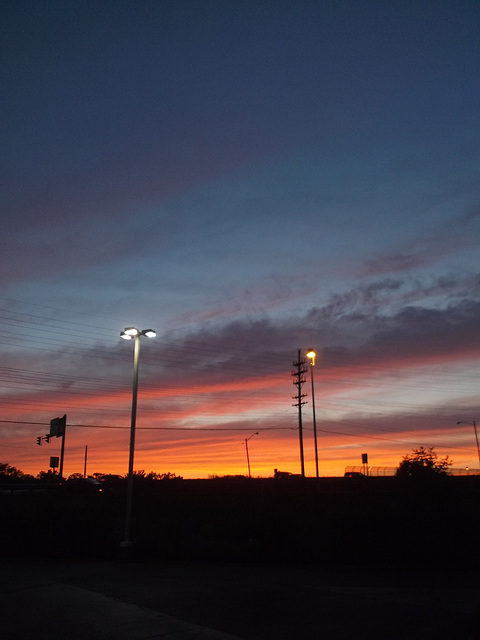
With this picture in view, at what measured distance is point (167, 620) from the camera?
9.85 meters

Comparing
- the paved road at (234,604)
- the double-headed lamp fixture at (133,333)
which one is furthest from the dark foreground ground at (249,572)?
the double-headed lamp fixture at (133,333)

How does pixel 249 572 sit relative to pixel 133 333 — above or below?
below

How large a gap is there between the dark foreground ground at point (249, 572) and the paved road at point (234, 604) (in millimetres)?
38

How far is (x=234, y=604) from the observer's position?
1134cm

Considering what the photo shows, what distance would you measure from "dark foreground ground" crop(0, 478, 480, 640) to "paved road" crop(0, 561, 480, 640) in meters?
0.04

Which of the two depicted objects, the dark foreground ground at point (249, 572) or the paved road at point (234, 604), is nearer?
the paved road at point (234, 604)

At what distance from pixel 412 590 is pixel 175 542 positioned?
9.91 metres

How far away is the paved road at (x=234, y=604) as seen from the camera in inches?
357

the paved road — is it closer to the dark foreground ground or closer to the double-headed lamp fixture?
the dark foreground ground

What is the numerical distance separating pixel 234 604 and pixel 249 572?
5002mm

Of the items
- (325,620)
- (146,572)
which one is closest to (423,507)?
(146,572)

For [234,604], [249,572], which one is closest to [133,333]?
[249,572]

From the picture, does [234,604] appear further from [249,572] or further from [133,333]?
[133,333]

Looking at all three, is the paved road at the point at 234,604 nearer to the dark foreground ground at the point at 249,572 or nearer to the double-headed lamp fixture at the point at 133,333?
the dark foreground ground at the point at 249,572
